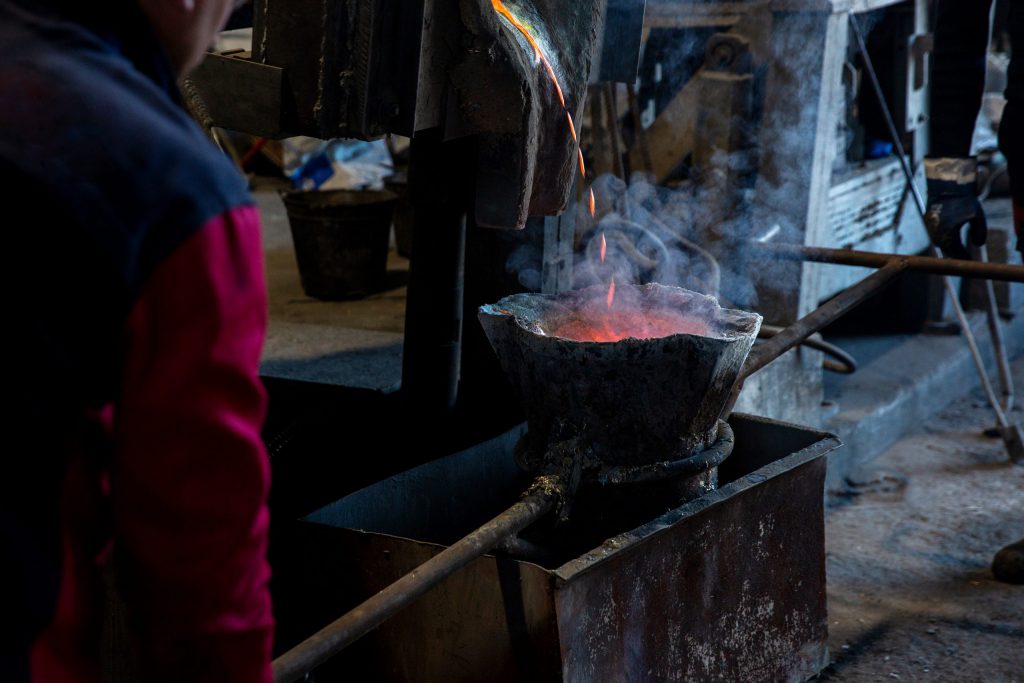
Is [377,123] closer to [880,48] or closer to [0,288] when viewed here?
[0,288]

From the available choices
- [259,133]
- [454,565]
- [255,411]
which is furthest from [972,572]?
[255,411]

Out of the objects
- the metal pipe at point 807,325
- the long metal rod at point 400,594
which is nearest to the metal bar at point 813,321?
the metal pipe at point 807,325

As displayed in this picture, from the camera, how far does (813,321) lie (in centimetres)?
331

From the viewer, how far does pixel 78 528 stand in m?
1.35

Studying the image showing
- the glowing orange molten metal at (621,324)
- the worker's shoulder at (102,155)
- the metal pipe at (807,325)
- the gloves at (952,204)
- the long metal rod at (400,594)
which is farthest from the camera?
the gloves at (952,204)

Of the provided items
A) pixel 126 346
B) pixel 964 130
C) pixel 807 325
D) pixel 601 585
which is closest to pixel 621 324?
pixel 807 325

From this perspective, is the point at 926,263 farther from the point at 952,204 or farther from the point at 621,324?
the point at 621,324

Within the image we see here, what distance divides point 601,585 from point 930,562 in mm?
2464

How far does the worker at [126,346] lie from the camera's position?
3.92ft

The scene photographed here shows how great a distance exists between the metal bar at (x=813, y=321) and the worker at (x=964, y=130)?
3.04ft

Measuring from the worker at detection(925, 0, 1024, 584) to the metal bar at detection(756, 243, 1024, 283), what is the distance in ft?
2.39

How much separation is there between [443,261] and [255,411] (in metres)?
2.16

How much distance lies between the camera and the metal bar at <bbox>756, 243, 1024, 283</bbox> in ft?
11.4

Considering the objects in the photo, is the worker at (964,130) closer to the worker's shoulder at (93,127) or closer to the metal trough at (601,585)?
the metal trough at (601,585)
